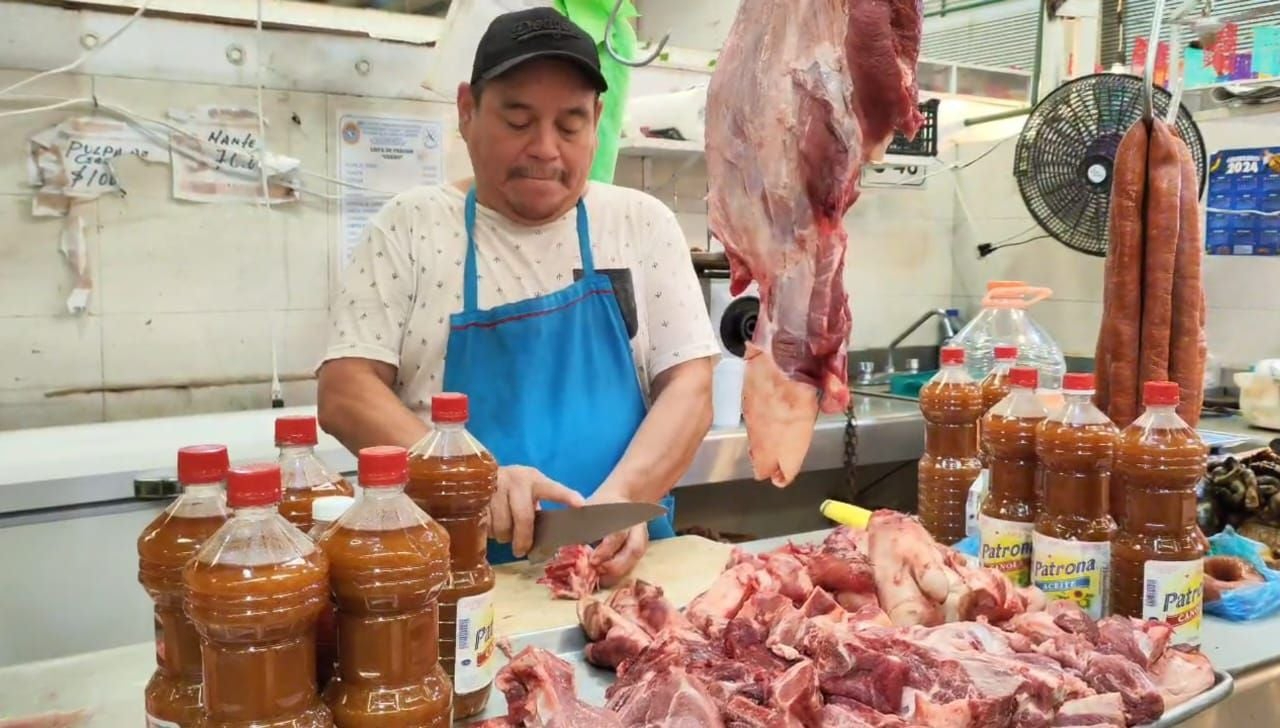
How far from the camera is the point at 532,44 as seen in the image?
2176 millimetres

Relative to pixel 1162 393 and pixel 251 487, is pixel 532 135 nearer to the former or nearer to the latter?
pixel 1162 393

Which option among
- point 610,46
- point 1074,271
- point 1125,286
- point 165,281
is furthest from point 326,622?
point 1074,271

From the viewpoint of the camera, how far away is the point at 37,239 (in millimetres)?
3113

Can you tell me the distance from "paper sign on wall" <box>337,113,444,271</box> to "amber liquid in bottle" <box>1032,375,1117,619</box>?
2.55m

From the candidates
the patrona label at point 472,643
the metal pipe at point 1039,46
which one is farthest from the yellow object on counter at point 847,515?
the metal pipe at point 1039,46

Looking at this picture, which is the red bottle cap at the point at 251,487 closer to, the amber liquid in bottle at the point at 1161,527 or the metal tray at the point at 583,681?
the metal tray at the point at 583,681

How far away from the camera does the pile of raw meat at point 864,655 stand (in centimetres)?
129

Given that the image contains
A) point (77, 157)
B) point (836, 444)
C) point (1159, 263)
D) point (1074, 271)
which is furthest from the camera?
point (1074, 271)

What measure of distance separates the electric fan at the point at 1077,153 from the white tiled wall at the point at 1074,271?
77 centimetres

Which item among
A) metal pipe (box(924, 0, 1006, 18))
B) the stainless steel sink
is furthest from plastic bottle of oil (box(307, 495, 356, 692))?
metal pipe (box(924, 0, 1006, 18))

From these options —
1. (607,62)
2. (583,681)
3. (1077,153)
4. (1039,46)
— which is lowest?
(583,681)

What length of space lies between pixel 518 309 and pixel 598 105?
1.65ft

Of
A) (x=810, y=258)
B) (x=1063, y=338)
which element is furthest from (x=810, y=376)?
(x=1063, y=338)

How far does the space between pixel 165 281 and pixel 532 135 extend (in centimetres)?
166
